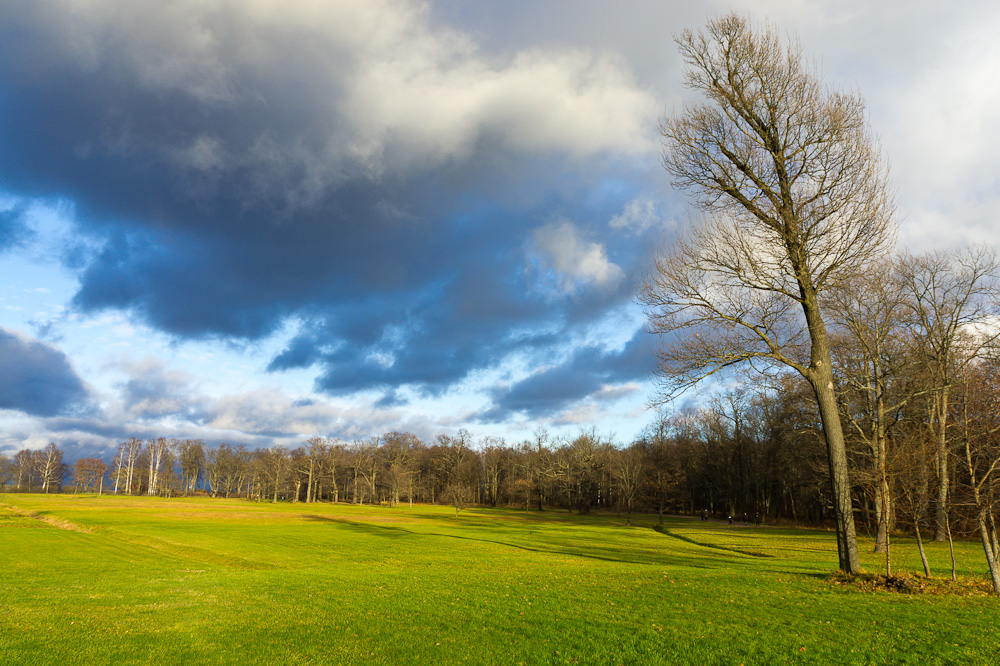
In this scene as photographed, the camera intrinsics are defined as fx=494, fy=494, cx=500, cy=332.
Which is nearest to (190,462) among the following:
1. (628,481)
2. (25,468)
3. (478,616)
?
(25,468)

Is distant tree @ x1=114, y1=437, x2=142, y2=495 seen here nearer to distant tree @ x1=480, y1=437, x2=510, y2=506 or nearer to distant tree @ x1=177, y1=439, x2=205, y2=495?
distant tree @ x1=177, y1=439, x2=205, y2=495

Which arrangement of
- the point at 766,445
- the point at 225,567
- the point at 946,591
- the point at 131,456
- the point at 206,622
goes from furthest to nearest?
the point at 131,456 < the point at 766,445 < the point at 225,567 < the point at 946,591 < the point at 206,622

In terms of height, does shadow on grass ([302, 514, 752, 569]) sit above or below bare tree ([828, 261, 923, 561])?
below

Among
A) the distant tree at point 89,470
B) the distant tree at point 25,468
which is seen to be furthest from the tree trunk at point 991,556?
the distant tree at point 25,468

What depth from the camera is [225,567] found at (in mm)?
22844

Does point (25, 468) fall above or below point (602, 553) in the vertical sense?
below

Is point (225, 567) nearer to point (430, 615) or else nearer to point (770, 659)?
point (430, 615)

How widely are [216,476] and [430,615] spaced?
163 metres

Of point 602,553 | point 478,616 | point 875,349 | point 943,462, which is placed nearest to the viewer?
point 478,616

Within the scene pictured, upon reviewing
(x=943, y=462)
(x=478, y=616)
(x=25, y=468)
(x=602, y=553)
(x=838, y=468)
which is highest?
(x=943, y=462)

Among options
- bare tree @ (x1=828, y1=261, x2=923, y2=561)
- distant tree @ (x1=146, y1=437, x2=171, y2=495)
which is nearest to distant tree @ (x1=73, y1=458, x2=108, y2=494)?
distant tree @ (x1=146, y1=437, x2=171, y2=495)

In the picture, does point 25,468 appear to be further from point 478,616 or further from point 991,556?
point 991,556

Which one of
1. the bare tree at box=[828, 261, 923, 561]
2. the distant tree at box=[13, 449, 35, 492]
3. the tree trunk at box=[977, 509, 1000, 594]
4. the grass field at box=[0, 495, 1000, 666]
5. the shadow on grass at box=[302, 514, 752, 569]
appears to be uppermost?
the bare tree at box=[828, 261, 923, 561]

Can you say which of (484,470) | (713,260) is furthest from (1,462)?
(713,260)
